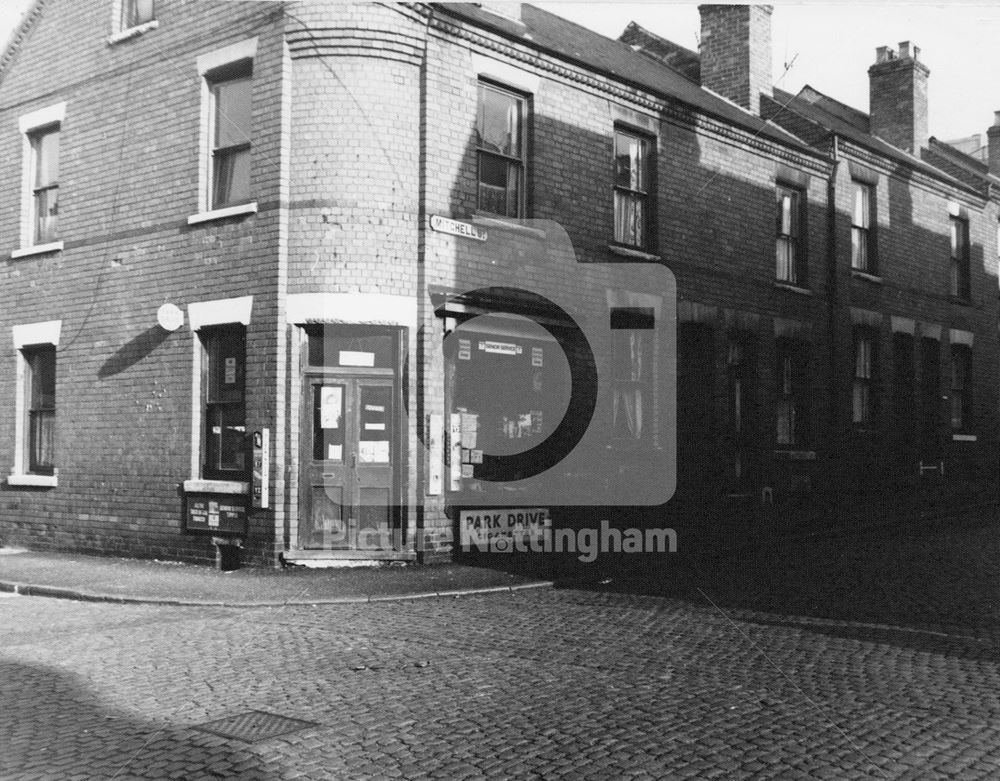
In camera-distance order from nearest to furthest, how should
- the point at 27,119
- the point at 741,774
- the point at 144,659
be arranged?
the point at 741,774 < the point at 144,659 < the point at 27,119

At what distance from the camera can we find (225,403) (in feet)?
42.2

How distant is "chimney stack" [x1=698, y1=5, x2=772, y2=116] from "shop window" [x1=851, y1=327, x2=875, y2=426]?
17.6 feet

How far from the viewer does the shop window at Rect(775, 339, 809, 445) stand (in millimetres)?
Answer: 18750

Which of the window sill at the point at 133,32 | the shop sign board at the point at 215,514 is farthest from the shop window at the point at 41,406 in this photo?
the window sill at the point at 133,32

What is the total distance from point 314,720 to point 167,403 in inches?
347

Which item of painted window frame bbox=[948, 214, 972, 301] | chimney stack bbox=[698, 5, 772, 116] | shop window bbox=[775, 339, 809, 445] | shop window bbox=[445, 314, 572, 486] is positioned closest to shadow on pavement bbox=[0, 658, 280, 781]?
shop window bbox=[445, 314, 572, 486]

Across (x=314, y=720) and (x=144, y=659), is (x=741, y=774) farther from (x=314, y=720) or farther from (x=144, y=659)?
(x=144, y=659)

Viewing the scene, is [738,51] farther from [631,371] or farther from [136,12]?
[136,12]

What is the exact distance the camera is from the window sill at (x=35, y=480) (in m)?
14.6

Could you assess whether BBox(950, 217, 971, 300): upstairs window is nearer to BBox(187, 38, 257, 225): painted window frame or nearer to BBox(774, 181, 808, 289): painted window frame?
BBox(774, 181, 808, 289): painted window frame

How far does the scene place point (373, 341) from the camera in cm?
1236

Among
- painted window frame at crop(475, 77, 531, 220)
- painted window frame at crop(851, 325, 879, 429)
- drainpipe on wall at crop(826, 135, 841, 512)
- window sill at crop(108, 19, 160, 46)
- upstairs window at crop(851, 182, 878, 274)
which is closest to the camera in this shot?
painted window frame at crop(475, 77, 531, 220)

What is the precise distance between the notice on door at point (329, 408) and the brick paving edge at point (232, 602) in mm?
2945

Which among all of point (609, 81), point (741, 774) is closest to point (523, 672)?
Result: point (741, 774)
